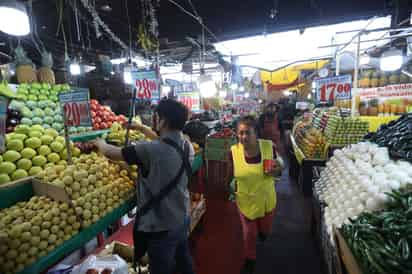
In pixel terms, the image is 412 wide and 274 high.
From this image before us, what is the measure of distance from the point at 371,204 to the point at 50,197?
2532 millimetres

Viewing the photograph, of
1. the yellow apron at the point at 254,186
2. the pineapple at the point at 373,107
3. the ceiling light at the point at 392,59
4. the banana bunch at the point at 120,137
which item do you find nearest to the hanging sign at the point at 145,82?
the banana bunch at the point at 120,137

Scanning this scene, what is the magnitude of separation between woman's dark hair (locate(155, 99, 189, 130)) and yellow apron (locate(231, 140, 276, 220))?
3.54 ft

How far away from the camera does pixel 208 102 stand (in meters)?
8.80

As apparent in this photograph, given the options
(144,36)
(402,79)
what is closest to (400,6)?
(402,79)

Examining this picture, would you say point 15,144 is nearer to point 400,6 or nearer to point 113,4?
point 113,4

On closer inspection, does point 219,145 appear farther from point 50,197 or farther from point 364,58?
point 364,58

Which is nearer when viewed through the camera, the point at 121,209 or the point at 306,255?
the point at 121,209

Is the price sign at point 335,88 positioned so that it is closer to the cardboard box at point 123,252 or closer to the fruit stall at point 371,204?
the fruit stall at point 371,204

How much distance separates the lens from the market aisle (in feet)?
9.11

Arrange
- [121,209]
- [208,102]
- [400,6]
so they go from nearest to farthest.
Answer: [121,209], [400,6], [208,102]

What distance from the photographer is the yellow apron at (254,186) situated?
245 centimetres

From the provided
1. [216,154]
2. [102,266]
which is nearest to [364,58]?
[216,154]

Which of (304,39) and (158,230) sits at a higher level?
(304,39)

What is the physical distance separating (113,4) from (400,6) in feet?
22.3
